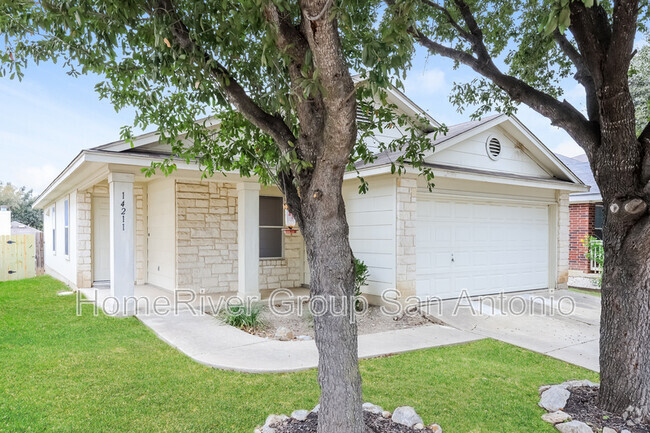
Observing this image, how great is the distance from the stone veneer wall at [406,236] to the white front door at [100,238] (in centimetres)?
854

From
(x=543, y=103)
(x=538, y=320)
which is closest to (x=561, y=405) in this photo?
(x=543, y=103)

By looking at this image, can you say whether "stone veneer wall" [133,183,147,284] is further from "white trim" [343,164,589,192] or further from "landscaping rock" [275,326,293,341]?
"landscaping rock" [275,326,293,341]

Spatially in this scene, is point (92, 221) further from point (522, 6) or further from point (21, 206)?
point (21, 206)

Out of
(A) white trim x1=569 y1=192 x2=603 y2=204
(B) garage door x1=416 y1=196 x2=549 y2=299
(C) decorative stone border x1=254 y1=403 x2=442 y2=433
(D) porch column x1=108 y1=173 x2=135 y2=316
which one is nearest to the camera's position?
(C) decorative stone border x1=254 y1=403 x2=442 y2=433

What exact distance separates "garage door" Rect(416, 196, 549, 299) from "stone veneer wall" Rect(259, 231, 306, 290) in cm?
356

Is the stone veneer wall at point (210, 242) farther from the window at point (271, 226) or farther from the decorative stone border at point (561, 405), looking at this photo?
the decorative stone border at point (561, 405)

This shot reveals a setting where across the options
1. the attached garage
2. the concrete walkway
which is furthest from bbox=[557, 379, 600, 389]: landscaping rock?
the attached garage

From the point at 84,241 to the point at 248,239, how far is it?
516 centimetres

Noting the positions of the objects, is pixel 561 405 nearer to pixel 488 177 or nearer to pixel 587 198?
pixel 488 177

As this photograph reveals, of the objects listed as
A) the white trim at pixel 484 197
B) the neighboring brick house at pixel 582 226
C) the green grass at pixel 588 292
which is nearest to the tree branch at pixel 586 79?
the white trim at pixel 484 197

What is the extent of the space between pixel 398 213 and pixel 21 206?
1707 inches

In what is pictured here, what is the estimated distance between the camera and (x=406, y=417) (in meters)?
3.46

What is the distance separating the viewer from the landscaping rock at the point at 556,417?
12.4 feet

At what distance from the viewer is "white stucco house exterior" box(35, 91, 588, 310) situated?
8.09 metres
